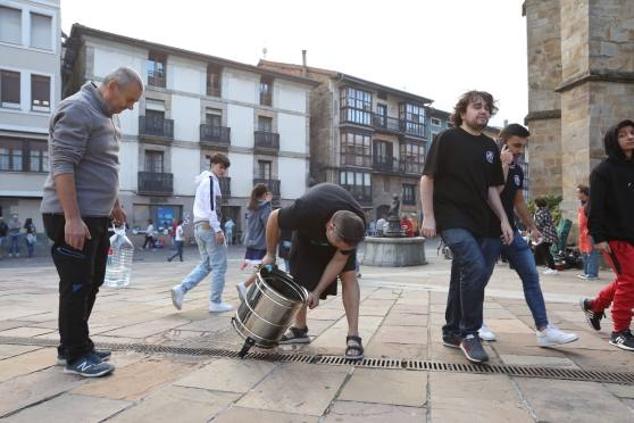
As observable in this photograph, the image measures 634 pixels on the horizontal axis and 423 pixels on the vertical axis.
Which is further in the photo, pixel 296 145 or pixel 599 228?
pixel 296 145

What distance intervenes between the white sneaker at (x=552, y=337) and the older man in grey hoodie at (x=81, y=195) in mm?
3037

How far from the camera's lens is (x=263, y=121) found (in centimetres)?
3694

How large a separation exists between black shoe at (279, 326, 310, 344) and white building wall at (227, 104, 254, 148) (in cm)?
3183

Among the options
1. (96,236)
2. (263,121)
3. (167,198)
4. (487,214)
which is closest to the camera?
(96,236)

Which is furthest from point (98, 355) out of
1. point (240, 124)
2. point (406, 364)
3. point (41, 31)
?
point (240, 124)

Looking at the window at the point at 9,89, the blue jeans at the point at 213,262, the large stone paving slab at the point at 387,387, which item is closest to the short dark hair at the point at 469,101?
the large stone paving slab at the point at 387,387

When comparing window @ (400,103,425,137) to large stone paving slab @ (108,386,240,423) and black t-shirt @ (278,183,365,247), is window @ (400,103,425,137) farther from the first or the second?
large stone paving slab @ (108,386,240,423)

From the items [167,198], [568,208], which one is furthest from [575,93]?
[167,198]

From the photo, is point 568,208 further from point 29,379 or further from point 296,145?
point 296,145

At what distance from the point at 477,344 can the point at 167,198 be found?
99.3 feet

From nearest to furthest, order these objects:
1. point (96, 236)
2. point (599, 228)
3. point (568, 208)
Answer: point (96, 236) < point (599, 228) < point (568, 208)

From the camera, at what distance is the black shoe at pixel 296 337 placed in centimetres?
408

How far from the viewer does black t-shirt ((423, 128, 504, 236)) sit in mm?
3715

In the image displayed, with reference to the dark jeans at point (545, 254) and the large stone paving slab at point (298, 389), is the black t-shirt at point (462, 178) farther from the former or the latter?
the dark jeans at point (545, 254)
